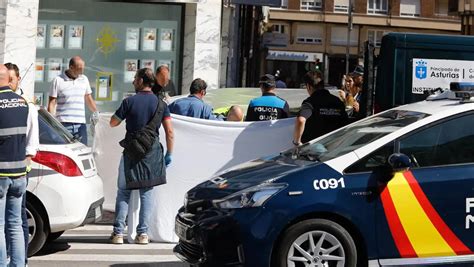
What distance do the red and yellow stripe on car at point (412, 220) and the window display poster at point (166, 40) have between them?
965 centimetres

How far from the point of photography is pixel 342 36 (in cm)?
6284

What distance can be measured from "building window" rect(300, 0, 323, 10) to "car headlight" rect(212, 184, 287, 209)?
56339 millimetres

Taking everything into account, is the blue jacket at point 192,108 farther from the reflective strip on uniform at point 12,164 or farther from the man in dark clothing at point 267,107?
the reflective strip on uniform at point 12,164

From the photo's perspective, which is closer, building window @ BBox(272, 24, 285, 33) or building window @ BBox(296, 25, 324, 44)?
building window @ BBox(272, 24, 285, 33)

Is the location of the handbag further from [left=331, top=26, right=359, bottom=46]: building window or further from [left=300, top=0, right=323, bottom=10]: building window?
[left=331, top=26, right=359, bottom=46]: building window

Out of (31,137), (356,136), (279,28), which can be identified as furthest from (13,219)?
(279,28)

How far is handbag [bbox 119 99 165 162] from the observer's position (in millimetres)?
9000

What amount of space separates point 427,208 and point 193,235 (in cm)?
185

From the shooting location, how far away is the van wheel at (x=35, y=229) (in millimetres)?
8297

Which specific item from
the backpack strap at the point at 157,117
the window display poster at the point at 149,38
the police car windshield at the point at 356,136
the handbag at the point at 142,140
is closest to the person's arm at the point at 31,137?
the handbag at the point at 142,140

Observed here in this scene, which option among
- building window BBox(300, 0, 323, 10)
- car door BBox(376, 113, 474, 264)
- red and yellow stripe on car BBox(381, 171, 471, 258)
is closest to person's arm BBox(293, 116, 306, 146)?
car door BBox(376, 113, 474, 264)

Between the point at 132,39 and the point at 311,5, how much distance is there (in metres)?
47.8

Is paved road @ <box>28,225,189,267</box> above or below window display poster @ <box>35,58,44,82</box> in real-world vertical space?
below

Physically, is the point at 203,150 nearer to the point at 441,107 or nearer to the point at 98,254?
the point at 98,254
